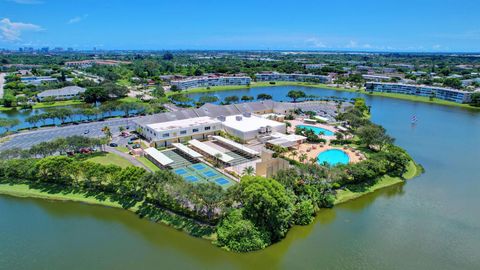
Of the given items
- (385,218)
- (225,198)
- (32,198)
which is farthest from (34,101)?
(385,218)

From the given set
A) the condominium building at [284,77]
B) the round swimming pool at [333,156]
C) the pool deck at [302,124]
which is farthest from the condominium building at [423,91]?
the round swimming pool at [333,156]

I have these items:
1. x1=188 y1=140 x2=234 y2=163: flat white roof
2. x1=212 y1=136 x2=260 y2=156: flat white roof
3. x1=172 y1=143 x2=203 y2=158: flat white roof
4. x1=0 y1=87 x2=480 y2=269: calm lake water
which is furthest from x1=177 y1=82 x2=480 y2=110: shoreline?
x1=0 y1=87 x2=480 y2=269: calm lake water

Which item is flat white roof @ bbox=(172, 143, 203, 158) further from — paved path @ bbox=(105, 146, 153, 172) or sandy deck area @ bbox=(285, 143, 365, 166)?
sandy deck area @ bbox=(285, 143, 365, 166)

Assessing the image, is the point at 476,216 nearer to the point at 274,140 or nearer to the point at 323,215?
the point at 323,215

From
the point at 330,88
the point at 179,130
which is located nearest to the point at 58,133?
the point at 179,130

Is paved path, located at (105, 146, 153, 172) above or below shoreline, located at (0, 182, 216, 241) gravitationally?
above

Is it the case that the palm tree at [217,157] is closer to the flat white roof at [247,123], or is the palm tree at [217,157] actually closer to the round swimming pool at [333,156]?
the flat white roof at [247,123]
